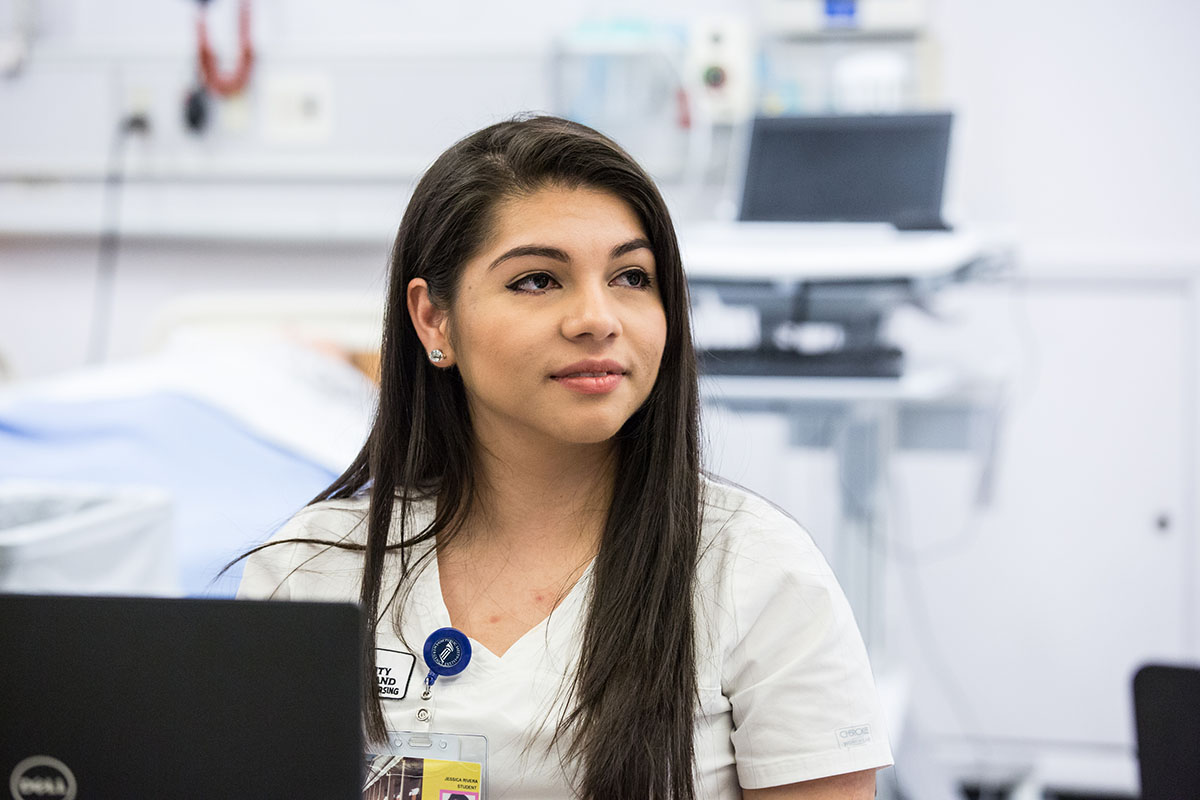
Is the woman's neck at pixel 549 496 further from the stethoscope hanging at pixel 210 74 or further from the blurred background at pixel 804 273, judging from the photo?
the stethoscope hanging at pixel 210 74

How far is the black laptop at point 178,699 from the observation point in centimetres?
62

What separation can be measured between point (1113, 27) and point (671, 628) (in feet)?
6.79

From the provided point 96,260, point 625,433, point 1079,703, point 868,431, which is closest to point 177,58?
point 96,260

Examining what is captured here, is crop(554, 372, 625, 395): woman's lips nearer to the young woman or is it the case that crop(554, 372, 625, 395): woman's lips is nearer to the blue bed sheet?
the young woman

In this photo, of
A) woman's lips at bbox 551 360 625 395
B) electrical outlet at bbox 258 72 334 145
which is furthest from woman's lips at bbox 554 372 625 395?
electrical outlet at bbox 258 72 334 145

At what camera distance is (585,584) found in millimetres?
974

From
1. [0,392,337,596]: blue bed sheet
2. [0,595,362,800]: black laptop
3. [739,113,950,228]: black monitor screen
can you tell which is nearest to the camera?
[0,595,362,800]: black laptop

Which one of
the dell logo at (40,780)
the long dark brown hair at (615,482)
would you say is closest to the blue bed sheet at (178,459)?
the long dark brown hair at (615,482)

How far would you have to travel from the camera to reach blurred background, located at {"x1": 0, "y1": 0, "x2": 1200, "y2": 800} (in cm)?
200

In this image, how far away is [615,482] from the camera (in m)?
1.04

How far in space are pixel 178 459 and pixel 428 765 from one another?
1.26 metres

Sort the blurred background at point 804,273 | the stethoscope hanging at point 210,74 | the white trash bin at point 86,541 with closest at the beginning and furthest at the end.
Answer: the white trash bin at point 86,541 → the blurred background at point 804,273 → the stethoscope hanging at point 210,74

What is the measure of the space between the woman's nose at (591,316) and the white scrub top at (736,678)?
188 mm

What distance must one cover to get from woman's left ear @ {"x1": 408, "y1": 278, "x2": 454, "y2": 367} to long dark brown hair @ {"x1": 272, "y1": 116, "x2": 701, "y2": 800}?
0.03 ft
